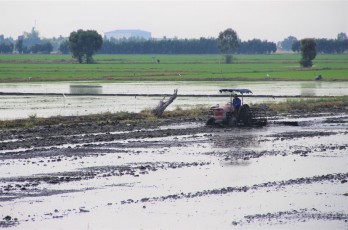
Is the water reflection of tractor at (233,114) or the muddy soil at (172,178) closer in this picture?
the muddy soil at (172,178)

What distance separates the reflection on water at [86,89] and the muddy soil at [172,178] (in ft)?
102

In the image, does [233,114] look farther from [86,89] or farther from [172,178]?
[86,89]

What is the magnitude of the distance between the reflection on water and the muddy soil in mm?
31233

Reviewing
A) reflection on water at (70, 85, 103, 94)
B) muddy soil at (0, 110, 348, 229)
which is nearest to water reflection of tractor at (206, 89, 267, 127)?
muddy soil at (0, 110, 348, 229)

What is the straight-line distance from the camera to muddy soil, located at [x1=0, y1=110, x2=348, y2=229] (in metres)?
18.5

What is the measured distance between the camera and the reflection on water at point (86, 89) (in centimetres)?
6938

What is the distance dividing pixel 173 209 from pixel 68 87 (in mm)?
58993

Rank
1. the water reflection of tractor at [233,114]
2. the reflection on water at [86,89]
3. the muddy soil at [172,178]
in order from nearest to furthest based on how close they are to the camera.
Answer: the muddy soil at [172,178] < the water reflection of tractor at [233,114] < the reflection on water at [86,89]

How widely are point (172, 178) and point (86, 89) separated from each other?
51.0 m

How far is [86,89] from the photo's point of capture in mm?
74125

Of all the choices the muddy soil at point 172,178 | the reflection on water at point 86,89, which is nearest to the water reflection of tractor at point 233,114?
the muddy soil at point 172,178

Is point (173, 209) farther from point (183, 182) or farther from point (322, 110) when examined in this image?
A: point (322, 110)

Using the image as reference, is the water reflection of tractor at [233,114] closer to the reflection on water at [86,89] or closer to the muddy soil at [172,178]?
the muddy soil at [172,178]

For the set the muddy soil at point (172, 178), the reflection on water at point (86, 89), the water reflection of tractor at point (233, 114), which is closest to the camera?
the muddy soil at point (172, 178)
